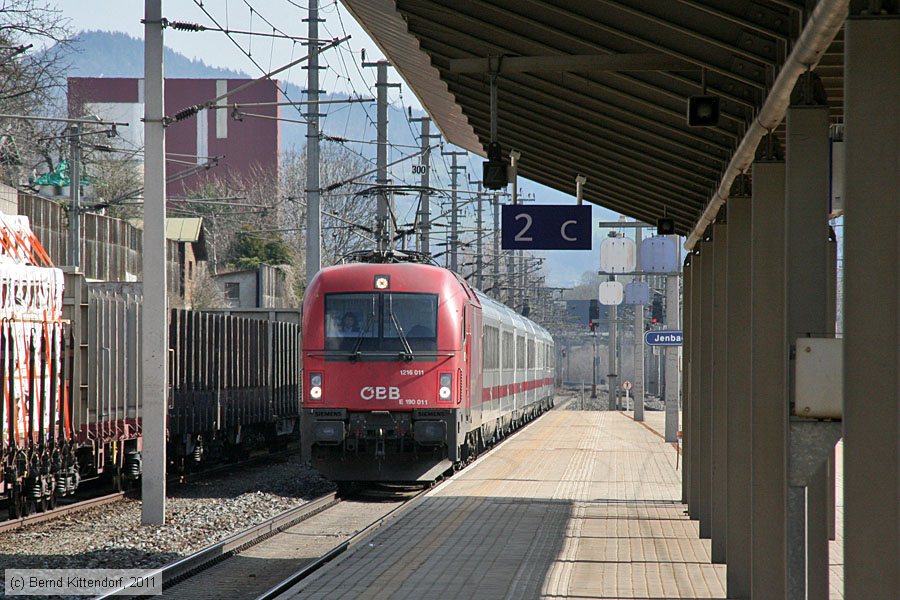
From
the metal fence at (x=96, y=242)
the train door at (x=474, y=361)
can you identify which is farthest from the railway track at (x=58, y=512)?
the metal fence at (x=96, y=242)

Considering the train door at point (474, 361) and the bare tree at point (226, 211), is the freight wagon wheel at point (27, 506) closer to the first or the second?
the train door at point (474, 361)

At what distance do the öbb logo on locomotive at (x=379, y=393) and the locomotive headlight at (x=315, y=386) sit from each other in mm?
552

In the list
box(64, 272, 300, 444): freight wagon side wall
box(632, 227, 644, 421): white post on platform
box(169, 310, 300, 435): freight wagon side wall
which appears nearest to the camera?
box(64, 272, 300, 444): freight wagon side wall

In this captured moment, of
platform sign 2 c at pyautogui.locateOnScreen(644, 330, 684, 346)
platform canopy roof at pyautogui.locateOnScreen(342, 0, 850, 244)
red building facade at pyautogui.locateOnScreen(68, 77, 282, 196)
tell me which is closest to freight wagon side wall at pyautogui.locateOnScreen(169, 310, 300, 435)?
platform canopy roof at pyautogui.locateOnScreen(342, 0, 850, 244)

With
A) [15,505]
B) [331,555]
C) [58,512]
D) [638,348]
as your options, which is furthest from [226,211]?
[331,555]

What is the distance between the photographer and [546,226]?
1480cm

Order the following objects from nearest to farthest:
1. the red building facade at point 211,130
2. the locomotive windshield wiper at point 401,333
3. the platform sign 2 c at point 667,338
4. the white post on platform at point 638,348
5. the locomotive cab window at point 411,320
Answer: the locomotive windshield wiper at point 401,333 → the locomotive cab window at point 411,320 → the platform sign 2 c at point 667,338 → the white post on platform at point 638,348 → the red building facade at point 211,130

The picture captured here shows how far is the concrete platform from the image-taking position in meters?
10.0

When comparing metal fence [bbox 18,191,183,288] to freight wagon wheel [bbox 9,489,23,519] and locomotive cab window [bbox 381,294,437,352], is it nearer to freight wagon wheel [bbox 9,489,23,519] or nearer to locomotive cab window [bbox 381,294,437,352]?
locomotive cab window [bbox 381,294,437,352]

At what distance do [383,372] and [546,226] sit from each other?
332cm

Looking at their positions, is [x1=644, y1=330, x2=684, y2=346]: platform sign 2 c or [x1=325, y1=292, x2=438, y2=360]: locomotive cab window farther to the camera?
[x1=644, y1=330, x2=684, y2=346]: platform sign 2 c

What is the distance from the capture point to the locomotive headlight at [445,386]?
17.0m

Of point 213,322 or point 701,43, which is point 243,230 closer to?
point 213,322

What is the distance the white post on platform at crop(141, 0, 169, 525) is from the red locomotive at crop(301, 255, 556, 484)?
3092 millimetres
